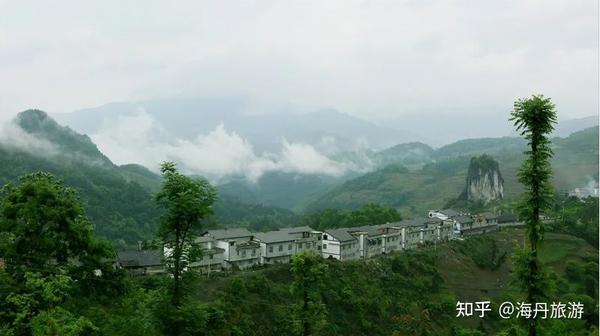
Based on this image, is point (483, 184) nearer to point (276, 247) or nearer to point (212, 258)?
point (276, 247)

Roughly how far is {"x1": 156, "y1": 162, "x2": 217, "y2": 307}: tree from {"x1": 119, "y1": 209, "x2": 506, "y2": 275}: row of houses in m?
23.8

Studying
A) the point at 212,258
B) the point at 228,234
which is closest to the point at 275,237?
the point at 228,234

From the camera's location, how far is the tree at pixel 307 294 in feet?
88.0

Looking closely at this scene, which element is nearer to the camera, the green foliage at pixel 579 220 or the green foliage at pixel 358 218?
the green foliage at pixel 579 220

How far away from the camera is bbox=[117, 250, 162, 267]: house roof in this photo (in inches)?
1946

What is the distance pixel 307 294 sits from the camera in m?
28.2

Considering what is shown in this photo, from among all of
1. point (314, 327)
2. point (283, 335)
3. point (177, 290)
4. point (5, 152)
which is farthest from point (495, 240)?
point (5, 152)

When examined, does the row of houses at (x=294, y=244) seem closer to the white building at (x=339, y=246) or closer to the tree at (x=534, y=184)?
the white building at (x=339, y=246)

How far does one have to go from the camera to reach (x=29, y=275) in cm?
1431

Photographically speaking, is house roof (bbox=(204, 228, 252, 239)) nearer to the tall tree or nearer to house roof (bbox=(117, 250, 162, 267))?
house roof (bbox=(117, 250, 162, 267))

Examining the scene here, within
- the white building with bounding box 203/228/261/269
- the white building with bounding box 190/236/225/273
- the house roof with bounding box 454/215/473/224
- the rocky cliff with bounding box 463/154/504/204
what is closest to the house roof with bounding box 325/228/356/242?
the white building with bounding box 203/228/261/269

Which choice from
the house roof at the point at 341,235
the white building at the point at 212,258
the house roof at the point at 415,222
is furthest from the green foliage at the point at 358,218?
the white building at the point at 212,258

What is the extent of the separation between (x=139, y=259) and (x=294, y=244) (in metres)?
20.1

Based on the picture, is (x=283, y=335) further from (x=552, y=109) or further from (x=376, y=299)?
(x=552, y=109)
